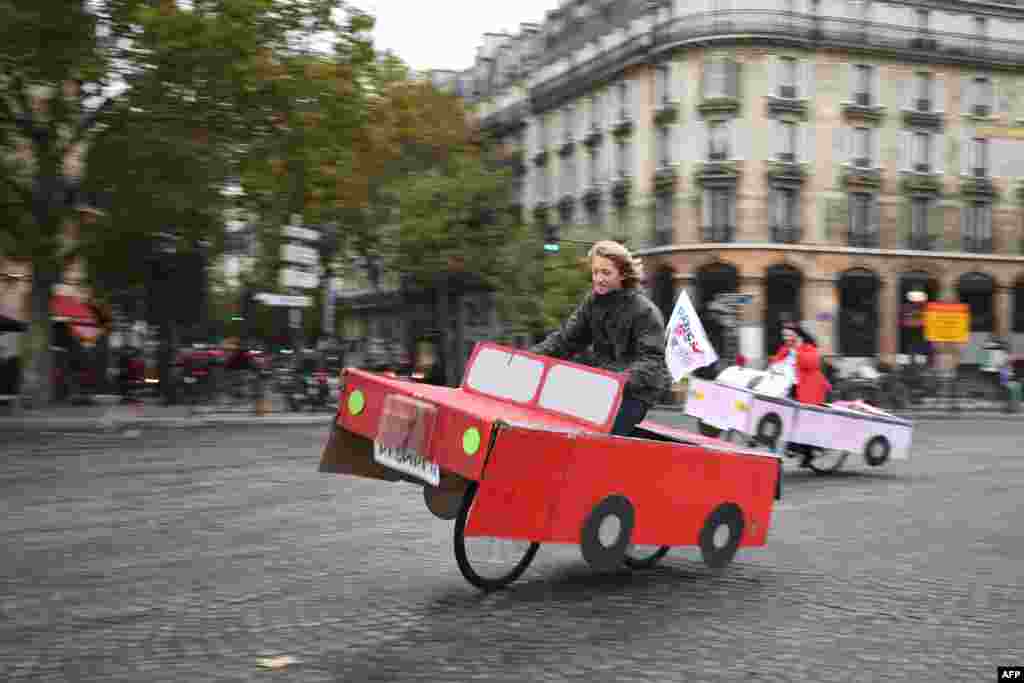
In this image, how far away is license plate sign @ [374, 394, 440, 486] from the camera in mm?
5605

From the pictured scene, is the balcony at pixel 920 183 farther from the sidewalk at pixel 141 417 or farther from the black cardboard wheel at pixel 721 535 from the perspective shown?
the black cardboard wheel at pixel 721 535

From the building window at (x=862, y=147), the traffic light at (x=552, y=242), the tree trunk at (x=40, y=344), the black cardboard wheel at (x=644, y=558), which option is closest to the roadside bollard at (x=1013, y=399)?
the traffic light at (x=552, y=242)

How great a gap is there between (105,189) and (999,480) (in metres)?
15.7

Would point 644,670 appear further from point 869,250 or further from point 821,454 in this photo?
point 869,250

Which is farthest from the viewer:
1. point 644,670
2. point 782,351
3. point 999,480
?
point 782,351

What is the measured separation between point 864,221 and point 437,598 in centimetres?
4131

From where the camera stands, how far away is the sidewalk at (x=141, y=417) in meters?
18.5

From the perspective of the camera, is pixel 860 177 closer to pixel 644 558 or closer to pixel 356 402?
pixel 644 558

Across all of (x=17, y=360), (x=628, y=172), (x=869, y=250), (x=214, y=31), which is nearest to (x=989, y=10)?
(x=869, y=250)

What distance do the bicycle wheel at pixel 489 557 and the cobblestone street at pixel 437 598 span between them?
91 mm

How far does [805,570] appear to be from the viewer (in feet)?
22.6

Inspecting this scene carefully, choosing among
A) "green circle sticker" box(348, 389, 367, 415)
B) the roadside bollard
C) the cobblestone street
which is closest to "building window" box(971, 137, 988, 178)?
the roadside bollard

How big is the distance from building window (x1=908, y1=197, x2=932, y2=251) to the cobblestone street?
3681 centimetres

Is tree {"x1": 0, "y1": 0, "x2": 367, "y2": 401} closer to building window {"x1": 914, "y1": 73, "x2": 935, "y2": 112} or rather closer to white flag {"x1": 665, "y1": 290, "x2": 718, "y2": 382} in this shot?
white flag {"x1": 665, "y1": 290, "x2": 718, "y2": 382}
